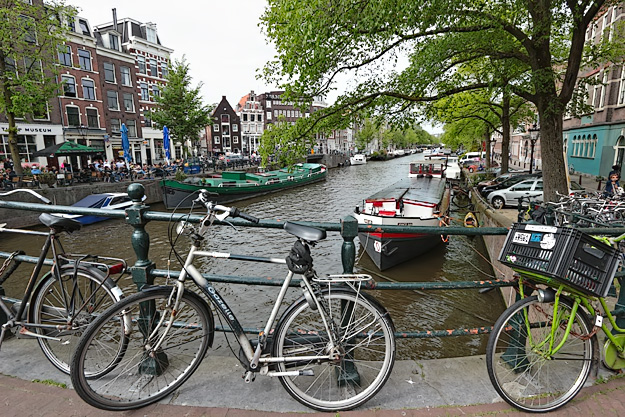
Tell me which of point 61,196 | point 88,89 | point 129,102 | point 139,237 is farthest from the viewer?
point 129,102

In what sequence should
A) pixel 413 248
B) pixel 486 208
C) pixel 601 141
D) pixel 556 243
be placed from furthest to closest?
pixel 601 141 → pixel 486 208 → pixel 413 248 → pixel 556 243

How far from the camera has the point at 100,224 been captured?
658 inches

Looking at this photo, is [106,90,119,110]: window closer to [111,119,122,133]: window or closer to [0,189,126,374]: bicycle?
[111,119,122,133]: window

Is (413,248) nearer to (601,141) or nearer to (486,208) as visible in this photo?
(486,208)

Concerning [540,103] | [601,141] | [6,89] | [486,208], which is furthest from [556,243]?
[601,141]

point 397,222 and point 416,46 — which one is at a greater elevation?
point 416,46

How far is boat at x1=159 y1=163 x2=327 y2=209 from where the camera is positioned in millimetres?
20875

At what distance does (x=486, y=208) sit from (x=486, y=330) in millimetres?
11386

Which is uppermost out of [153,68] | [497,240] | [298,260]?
[153,68]

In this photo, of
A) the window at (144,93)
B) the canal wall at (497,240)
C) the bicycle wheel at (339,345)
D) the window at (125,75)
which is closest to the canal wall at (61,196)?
the canal wall at (497,240)

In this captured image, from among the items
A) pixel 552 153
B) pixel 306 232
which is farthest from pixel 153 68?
pixel 306 232

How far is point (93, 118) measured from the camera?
97.2 feet

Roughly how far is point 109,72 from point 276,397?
3708cm

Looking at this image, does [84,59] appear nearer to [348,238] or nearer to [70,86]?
[70,86]
